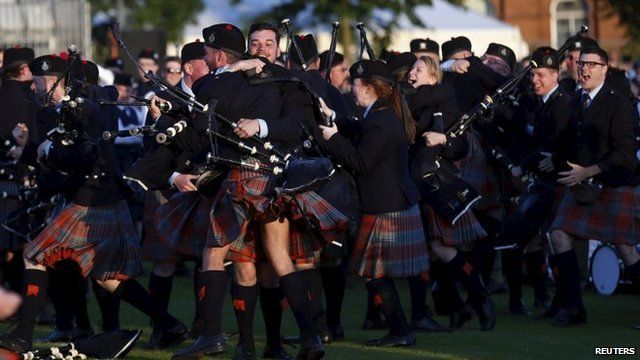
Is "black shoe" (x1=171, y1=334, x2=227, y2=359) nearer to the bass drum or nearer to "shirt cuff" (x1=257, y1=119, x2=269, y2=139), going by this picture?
"shirt cuff" (x1=257, y1=119, x2=269, y2=139)

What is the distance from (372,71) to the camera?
8734mm

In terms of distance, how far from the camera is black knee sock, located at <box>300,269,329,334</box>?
8.83m

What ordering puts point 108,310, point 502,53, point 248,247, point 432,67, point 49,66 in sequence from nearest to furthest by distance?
point 248,247, point 108,310, point 49,66, point 432,67, point 502,53

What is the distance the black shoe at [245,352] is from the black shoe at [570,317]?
259 centimetres

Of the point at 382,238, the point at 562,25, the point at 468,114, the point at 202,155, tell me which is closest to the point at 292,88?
the point at 202,155

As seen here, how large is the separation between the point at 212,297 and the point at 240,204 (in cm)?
54

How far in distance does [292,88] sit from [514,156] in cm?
332

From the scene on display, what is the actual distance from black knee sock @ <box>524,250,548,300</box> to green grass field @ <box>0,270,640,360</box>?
9.5 inches

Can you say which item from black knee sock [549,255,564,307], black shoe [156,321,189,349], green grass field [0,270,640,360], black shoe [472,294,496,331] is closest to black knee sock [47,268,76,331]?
green grass field [0,270,640,360]

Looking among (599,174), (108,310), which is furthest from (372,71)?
(108,310)

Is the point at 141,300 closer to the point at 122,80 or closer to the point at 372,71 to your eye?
the point at 372,71

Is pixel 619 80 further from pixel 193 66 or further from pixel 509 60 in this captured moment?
pixel 193 66

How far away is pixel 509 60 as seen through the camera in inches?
467

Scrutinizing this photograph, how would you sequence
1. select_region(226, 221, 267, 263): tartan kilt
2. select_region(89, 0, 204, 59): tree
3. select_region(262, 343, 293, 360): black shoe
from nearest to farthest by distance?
select_region(226, 221, 267, 263): tartan kilt < select_region(262, 343, 293, 360): black shoe < select_region(89, 0, 204, 59): tree
